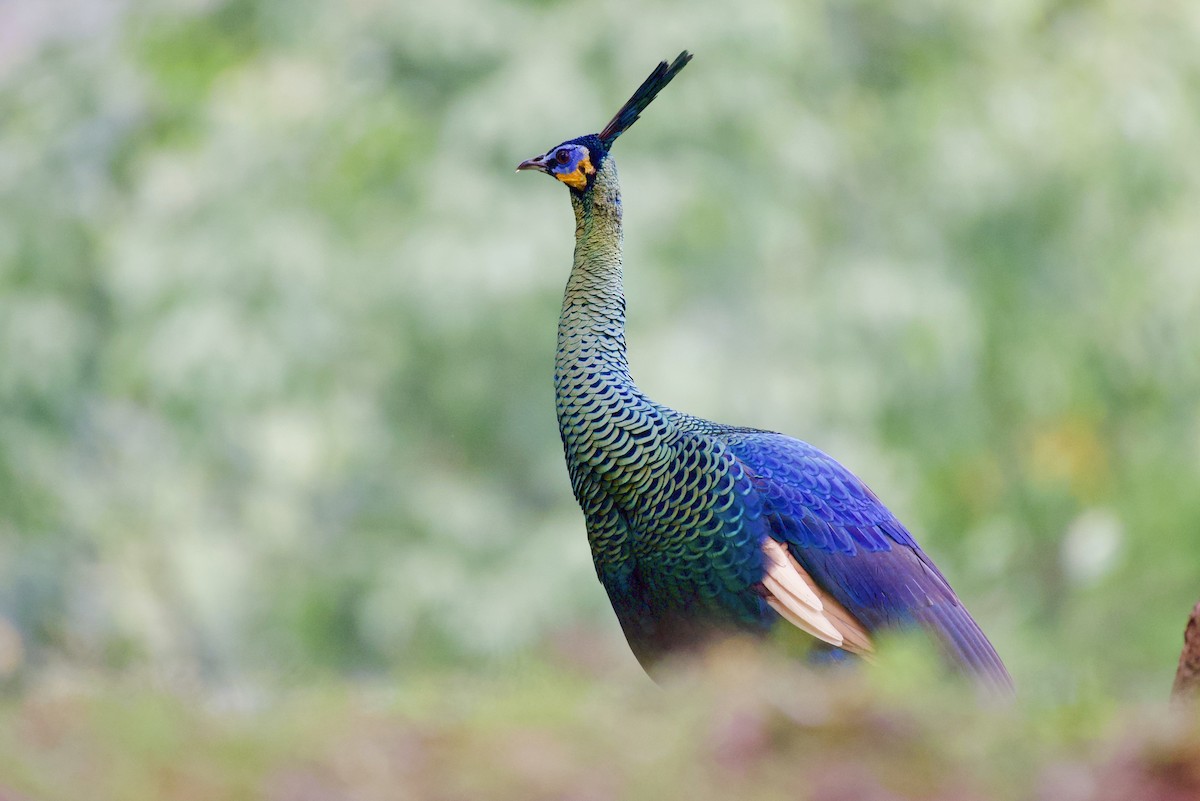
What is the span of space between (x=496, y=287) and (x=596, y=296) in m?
7.04

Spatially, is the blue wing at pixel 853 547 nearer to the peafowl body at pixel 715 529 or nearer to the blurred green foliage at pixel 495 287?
the peafowl body at pixel 715 529

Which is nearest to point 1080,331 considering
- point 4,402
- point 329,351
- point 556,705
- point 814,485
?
point 329,351

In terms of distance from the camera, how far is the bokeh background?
454 inches

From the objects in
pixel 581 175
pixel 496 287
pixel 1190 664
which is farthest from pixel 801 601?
pixel 496 287

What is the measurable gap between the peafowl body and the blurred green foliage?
22.3ft

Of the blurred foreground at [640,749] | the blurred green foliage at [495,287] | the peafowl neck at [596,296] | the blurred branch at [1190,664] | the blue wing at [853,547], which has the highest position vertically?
the blurred green foliage at [495,287]

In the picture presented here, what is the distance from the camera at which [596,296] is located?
13.5ft

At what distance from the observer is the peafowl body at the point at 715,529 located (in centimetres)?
378

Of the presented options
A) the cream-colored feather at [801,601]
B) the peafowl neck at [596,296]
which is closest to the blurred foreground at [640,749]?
the cream-colored feather at [801,601]

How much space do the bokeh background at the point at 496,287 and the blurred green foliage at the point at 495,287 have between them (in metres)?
0.03

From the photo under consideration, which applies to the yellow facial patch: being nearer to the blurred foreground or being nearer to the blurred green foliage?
the blurred foreground

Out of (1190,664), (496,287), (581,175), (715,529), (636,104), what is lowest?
(1190,664)

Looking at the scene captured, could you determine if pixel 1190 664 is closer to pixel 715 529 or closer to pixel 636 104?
pixel 715 529

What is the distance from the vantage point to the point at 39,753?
2314mm
